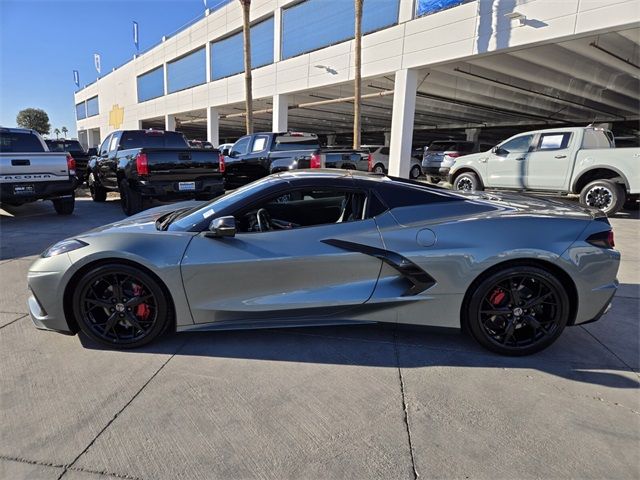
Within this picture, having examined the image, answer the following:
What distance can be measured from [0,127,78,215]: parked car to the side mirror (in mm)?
6698

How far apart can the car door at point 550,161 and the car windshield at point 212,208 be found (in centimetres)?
832

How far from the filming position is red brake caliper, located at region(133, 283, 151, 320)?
2.90 metres

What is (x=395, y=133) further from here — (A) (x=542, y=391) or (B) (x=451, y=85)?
(A) (x=542, y=391)

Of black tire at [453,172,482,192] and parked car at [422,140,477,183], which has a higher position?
parked car at [422,140,477,183]

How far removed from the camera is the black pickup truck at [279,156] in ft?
31.1

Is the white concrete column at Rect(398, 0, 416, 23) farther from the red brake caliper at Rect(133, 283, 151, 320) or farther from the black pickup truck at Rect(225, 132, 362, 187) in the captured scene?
the red brake caliper at Rect(133, 283, 151, 320)

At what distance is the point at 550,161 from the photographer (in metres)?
8.99

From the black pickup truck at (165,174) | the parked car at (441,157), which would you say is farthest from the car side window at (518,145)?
the black pickup truck at (165,174)

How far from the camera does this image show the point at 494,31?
11.3 m

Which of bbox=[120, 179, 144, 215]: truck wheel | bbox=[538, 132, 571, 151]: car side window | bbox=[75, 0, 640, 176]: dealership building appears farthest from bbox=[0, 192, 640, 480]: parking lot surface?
bbox=[75, 0, 640, 176]: dealership building

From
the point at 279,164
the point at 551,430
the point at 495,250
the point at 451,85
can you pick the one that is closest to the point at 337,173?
the point at 495,250

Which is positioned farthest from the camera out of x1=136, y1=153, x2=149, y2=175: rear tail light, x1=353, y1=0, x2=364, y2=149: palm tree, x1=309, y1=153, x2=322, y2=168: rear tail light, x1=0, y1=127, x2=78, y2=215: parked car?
x1=353, y1=0, x2=364, y2=149: palm tree

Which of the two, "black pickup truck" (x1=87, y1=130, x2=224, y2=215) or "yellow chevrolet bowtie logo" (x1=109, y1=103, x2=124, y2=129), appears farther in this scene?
"yellow chevrolet bowtie logo" (x1=109, y1=103, x2=124, y2=129)

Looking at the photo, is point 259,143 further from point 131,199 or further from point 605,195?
point 605,195
